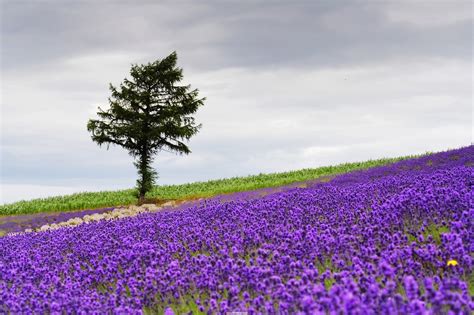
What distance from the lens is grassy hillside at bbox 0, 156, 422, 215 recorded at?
34.1 m

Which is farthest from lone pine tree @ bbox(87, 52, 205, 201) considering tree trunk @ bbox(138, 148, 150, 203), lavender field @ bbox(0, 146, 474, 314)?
lavender field @ bbox(0, 146, 474, 314)

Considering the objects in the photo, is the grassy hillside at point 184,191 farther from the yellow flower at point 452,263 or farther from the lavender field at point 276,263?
the yellow flower at point 452,263

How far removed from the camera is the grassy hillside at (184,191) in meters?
34.1

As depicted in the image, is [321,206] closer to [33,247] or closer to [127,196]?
[33,247]

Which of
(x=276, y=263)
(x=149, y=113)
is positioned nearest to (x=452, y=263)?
(x=276, y=263)

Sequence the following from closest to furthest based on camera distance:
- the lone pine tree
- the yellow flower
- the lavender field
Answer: the lavender field → the yellow flower → the lone pine tree

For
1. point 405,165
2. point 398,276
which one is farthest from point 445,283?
point 405,165

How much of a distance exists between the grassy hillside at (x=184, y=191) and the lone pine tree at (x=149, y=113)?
10.2 ft

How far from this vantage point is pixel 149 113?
32531 millimetres

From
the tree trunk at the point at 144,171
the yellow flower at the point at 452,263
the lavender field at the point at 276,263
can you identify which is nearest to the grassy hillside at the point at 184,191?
the tree trunk at the point at 144,171

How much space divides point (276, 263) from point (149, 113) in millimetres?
26459

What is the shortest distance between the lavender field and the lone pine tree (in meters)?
19.9

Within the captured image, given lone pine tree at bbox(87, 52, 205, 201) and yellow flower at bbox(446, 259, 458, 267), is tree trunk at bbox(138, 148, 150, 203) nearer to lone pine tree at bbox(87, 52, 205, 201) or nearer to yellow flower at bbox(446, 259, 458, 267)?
lone pine tree at bbox(87, 52, 205, 201)

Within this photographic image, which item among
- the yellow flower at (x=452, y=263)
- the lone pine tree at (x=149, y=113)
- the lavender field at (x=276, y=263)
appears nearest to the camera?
the lavender field at (x=276, y=263)
